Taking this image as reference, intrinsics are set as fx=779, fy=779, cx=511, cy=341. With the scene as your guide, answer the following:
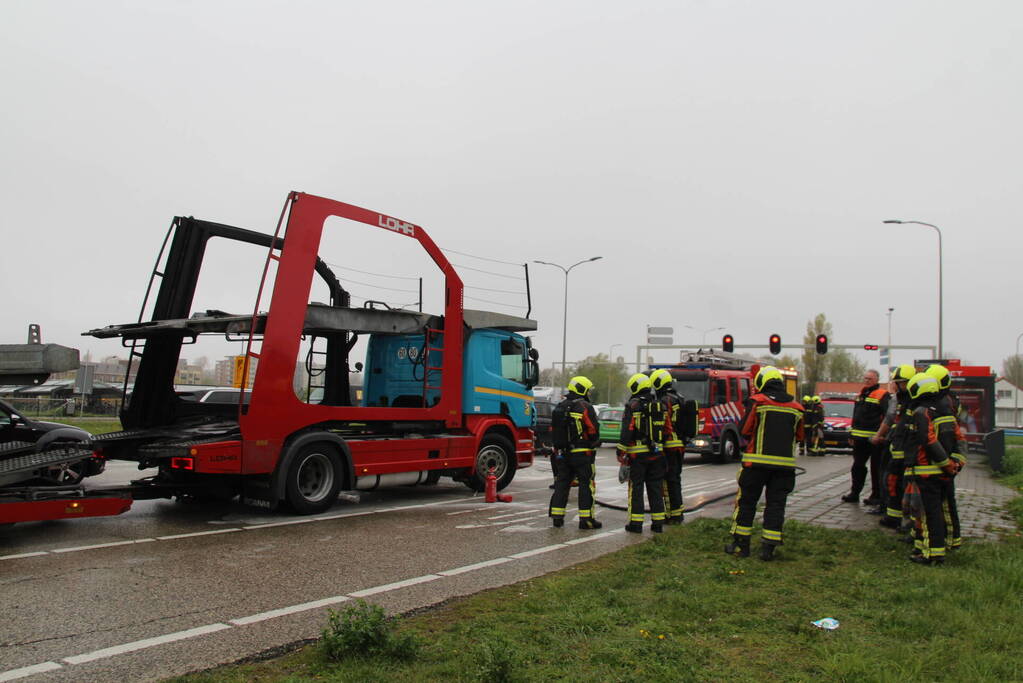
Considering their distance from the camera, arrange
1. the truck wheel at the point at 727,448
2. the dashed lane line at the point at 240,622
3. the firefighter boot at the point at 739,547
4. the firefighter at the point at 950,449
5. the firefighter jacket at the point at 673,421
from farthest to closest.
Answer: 1. the truck wheel at the point at 727,448
2. the firefighter jacket at the point at 673,421
3. the firefighter boot at the point at 739,547
4. the firefighter at the point at 950,449
5. the dashed lane line at the point at 240,622

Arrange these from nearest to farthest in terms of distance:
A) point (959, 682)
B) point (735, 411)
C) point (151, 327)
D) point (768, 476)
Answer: point (959, 682)
point (768, 476)
point (151, 327)
point (735, 411)

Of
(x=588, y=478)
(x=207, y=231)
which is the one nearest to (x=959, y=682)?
(x=588, y=478)

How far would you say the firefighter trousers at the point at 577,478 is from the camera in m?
9.03

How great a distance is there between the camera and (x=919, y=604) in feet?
17.8

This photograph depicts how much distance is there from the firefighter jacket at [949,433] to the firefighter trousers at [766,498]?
1.34 meters

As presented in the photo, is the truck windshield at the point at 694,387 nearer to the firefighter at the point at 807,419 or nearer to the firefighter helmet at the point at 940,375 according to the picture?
the firefighter at the point at 807,419

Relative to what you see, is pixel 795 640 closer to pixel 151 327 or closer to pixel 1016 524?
pixel 1016 524

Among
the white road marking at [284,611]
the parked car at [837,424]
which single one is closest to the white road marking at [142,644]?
the white road marking at [284,611]

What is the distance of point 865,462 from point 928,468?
3.98 metres

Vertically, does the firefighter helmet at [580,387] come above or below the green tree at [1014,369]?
below

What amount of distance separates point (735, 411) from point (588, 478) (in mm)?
12234

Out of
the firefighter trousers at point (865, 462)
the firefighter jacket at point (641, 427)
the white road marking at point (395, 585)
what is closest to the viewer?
the white road marking at point (395, 585)

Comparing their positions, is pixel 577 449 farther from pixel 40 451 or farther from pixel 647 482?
pixel 40 451

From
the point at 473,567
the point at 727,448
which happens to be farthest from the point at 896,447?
the point at 727,448
